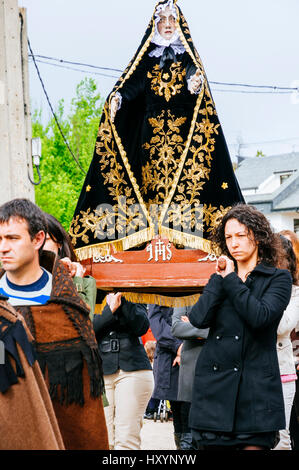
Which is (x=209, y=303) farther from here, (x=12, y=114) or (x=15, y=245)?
(x=12, y=114)

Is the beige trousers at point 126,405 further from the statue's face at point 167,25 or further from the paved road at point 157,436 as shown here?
the statue's face at point 167,25

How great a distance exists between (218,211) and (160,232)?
40 cm

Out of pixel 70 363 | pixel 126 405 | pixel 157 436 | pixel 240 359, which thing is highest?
pixel 70 363

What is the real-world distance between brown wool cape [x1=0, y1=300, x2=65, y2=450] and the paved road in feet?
13.8

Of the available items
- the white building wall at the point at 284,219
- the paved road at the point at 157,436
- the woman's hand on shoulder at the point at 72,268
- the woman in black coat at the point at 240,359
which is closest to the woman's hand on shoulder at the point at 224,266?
the woman in black coat at the point at 240,359

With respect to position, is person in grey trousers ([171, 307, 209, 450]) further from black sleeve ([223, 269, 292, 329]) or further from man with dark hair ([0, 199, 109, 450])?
man with dark hair ([0, 199, 109, 450])

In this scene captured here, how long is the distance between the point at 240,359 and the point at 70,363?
100 cm

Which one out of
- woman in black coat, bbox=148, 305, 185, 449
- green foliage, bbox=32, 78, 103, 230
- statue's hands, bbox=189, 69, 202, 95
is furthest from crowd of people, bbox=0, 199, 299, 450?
green foliage, bbox=32, 78, 103, 230

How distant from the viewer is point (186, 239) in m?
4.43

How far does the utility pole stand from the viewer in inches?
267

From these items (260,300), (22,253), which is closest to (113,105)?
(260,300)

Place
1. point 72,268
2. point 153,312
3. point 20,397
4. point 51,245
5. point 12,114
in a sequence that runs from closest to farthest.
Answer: point 20,397, point 72,268, point 51,245, point 153,312, point 12,114

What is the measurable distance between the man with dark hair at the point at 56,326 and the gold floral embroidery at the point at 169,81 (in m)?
2.06
